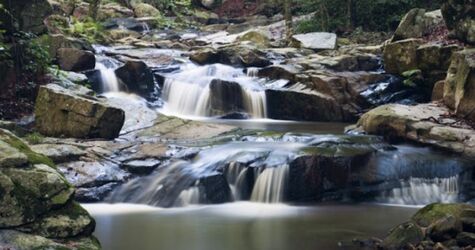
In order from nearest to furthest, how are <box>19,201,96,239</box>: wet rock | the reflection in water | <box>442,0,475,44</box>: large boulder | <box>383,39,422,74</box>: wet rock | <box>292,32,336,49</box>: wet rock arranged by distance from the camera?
<box>19,201,96,239</box>: wet rock, the reflection in water, <box>442,0,475,44</box>: large boulder, <box>383,39,422,74</box>: wet rock, <box>292,32,336,49</box>: wet rock

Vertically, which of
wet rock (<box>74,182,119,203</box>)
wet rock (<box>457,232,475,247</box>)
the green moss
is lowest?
wet rock (<box>74,182,119,203</box>)

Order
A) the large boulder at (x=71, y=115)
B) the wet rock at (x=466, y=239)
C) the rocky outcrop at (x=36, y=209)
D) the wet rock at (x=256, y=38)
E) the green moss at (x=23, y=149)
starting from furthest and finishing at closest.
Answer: the wet rock at (x=256, y=38), the large boulder at (x=71, y=115), the wet rock at (x=466, y=239), the green moss at (x=23, y=149), the rocky outcrop at (x=36, y=209)

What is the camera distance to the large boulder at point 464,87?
37.3 ft

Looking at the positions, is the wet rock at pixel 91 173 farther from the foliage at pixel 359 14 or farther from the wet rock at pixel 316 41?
the foliage at pixel 359 14

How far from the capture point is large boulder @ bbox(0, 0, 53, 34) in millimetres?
12789

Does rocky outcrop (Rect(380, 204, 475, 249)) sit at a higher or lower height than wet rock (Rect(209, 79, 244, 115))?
higher

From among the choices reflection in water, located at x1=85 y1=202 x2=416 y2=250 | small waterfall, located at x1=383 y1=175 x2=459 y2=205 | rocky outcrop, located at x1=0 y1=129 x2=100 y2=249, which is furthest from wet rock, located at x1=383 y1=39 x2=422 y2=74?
rocky outcrop, located at x1=0 y1=129 x2=100 y2=249

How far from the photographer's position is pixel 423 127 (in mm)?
10984

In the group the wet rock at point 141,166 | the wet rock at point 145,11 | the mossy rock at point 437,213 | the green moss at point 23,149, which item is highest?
the wet rock at point 145,11

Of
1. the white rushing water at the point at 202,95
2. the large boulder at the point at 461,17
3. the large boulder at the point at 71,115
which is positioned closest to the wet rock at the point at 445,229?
the large boulder at the point at 71,115

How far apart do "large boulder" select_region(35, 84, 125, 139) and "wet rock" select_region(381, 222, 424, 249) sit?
21.0 ft

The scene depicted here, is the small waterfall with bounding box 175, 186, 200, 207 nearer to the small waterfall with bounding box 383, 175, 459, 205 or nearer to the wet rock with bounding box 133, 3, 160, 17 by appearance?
the small waterfall with bounding box 383, 175, 459, 205

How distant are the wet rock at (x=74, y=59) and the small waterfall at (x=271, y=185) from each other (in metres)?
8.40

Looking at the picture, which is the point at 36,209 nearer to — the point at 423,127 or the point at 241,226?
the point at 241,226
